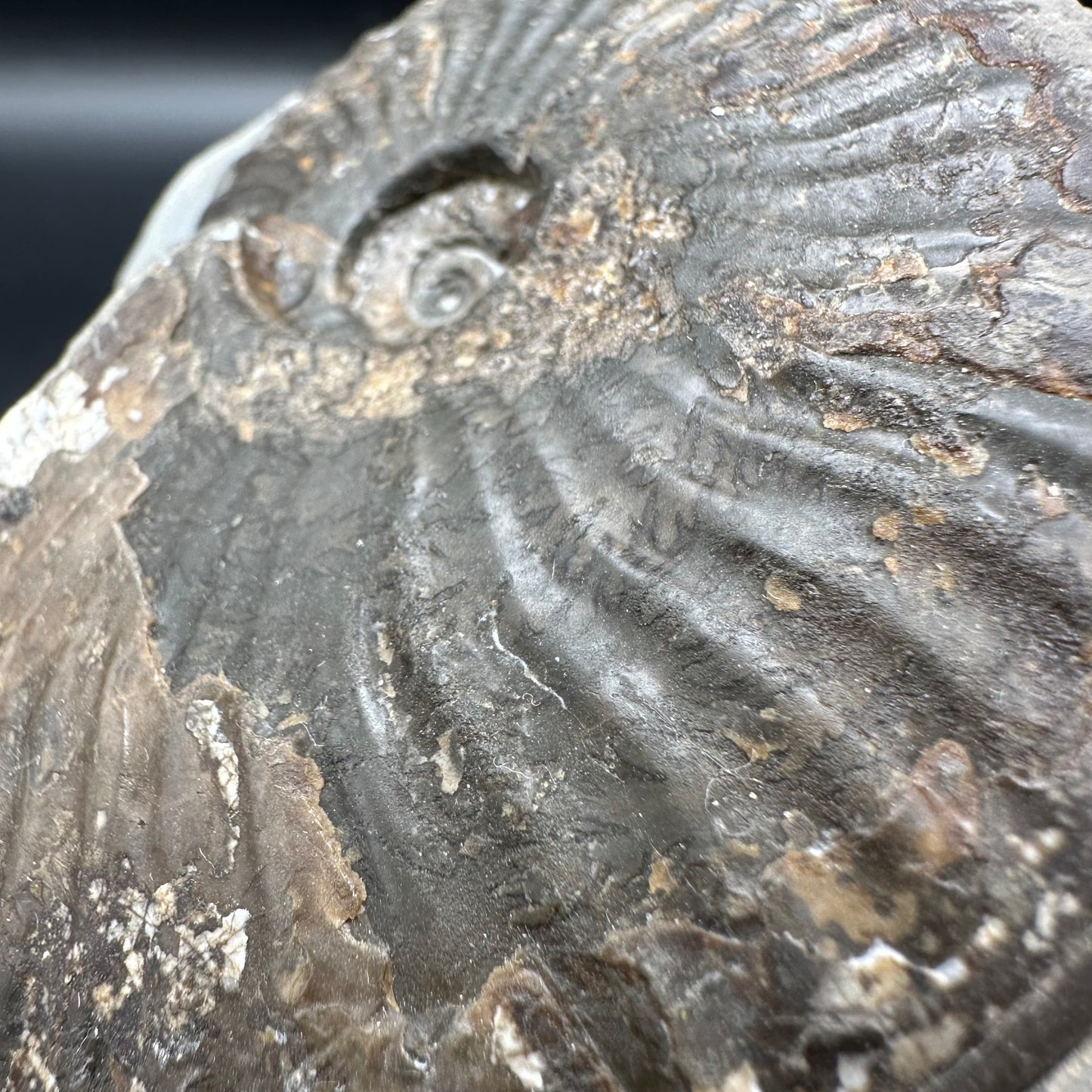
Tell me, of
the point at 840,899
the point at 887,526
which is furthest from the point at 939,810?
the point at 887,526

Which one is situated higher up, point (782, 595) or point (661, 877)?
point (782, 595)

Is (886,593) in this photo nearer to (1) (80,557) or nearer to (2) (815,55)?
(2) (815,55)

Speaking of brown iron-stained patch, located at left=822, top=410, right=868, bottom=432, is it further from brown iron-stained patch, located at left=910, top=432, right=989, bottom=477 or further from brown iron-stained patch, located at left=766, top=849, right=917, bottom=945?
brown iron-stained patch, located at left=766, top=849, right=917, bottom=945

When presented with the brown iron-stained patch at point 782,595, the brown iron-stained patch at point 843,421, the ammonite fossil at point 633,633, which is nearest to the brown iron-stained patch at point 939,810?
the ammonite fossil at point 633,633

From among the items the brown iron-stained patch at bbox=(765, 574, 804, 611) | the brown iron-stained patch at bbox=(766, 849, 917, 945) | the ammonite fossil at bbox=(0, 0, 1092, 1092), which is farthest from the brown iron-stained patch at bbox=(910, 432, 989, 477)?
the brown iron-stained patch at bbox=(766, 849, 917, 945)

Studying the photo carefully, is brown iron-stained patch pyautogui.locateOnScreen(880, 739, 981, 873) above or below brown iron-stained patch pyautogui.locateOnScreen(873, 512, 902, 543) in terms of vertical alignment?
below

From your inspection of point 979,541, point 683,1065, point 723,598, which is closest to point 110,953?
point 683,1065

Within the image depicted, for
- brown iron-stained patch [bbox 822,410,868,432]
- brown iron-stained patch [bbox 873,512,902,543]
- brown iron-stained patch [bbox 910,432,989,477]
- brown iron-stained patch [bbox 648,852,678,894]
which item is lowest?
brown iron-stained patch [bbox 648,852,678,894]

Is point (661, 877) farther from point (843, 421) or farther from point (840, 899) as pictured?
point (843, 421)

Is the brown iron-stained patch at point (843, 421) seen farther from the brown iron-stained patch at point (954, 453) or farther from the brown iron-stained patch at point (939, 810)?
the brown iron-stained patch at point (939, 810)
